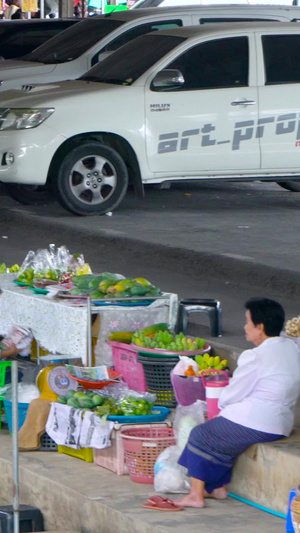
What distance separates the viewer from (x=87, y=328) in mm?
6695

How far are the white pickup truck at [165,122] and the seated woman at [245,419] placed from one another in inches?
265

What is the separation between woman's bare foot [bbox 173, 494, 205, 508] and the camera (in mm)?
5312

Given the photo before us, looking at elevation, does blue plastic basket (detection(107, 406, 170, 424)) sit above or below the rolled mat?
above

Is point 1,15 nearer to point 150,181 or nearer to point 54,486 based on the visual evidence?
point 150,181

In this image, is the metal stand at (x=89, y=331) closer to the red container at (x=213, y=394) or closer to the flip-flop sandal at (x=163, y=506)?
the red container at (x=213, y=394)

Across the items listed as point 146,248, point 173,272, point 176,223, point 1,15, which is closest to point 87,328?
point 173,272

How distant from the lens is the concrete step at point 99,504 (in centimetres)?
510

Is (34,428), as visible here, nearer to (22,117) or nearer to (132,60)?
(22,117)

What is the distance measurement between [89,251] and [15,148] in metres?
1.65

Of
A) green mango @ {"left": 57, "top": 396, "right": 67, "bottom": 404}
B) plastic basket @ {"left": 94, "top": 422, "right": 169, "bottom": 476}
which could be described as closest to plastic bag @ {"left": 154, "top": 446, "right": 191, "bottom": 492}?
plastic basket @ {"left": 94, "top": 422, "right": 169, "bottom": 476}

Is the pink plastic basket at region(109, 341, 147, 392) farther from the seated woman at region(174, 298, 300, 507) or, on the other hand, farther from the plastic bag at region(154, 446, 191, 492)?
the seated woman at region(174, 298, 300, 507)

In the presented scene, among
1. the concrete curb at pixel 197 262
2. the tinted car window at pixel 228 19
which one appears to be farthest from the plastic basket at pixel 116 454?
the tinted car window at pixel 228 19

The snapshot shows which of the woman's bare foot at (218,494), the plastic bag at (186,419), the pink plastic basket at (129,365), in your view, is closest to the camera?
the woman's bare foot at (218,494)

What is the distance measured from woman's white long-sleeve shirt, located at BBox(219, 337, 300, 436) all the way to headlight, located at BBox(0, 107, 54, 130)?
689 centimetres
